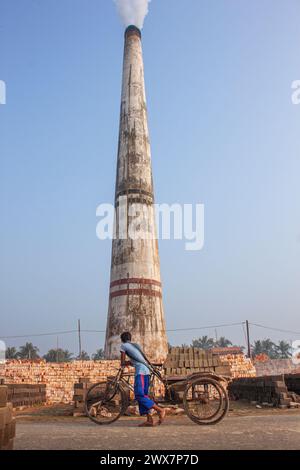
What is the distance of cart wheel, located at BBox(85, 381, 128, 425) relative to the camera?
7.34 m

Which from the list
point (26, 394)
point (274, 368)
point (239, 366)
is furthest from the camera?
point (274, 368)

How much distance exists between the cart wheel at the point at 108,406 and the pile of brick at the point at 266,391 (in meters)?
5.38

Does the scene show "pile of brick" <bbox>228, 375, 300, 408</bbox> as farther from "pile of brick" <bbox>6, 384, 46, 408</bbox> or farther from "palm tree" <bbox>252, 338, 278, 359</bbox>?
"palm tree" <bbox>252, 338, 278, 359</bbox>

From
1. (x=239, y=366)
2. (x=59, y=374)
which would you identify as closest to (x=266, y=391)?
(x=239, y=366)

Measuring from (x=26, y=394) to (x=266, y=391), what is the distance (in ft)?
26.1

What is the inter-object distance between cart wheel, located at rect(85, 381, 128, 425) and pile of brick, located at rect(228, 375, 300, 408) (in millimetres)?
5381

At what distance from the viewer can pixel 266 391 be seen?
12156 mm

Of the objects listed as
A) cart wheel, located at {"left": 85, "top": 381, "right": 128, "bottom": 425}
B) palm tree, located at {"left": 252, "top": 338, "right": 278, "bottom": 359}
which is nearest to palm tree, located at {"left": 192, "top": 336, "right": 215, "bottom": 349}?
palm tree, located at {"left": 252, "top": 338, "right": 278, "bottom": 359}

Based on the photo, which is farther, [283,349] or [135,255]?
[283,349]

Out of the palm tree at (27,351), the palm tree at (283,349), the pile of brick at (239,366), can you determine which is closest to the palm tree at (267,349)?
the palm tree at (283,349)

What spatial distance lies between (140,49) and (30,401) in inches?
734

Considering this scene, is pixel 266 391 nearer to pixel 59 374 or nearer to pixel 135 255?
pixel 59 374
